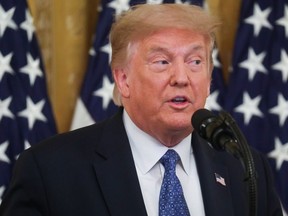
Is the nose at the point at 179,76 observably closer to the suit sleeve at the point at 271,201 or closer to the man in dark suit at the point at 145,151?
the man in dark suit at the point at 145,151

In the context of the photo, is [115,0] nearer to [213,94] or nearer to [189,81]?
[213,94]

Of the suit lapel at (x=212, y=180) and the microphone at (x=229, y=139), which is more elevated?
the microphone at (x=229, y=139)

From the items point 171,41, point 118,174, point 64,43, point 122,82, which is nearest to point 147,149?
point 118,174

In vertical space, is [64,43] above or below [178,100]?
below

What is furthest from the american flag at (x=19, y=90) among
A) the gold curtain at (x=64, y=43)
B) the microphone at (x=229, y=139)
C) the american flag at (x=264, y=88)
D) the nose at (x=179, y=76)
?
the microphone at (x=229, y=139)

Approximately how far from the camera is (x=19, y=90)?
338 centimetres

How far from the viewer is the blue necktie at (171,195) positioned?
2.15 m

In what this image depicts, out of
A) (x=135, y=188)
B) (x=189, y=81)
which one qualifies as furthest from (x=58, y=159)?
(x=189, y=81)

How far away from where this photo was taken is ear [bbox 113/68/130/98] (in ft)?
7.64

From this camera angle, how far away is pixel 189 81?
7.15 feet

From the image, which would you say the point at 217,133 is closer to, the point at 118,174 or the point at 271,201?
the point at 118,174

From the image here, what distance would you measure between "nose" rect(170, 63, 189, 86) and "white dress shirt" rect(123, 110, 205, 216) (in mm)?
246

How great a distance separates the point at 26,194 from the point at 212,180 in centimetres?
62

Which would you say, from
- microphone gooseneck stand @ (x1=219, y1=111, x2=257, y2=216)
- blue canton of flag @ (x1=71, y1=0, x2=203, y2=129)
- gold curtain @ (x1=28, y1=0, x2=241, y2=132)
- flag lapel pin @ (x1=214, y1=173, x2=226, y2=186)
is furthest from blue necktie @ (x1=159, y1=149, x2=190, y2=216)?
gold curtain @ (x1=28, y1=0, x2=241, y2=132)
